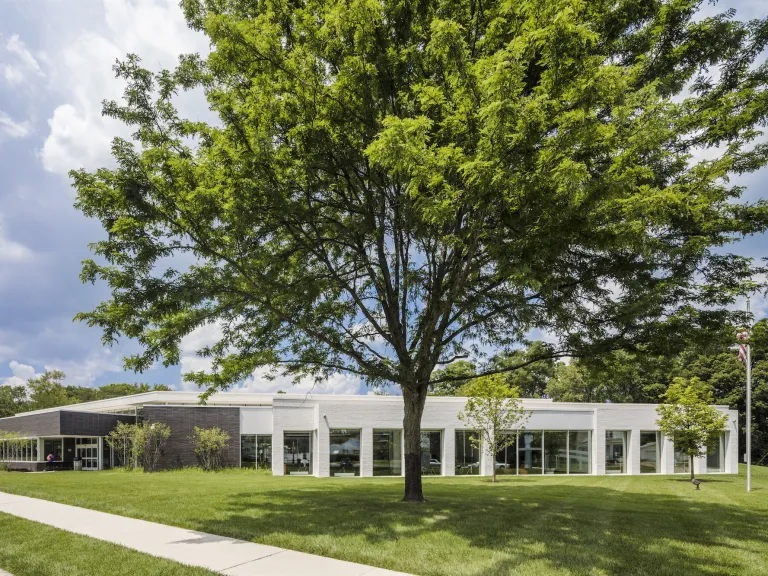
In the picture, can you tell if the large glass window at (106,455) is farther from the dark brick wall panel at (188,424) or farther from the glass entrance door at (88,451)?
the dark brick wall panel at (188,424)

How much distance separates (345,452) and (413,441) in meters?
15.7

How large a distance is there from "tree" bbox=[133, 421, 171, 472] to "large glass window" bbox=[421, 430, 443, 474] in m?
15.1

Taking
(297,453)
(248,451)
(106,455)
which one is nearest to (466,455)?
(297,453)

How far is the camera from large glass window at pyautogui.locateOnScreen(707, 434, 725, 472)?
35.9 m

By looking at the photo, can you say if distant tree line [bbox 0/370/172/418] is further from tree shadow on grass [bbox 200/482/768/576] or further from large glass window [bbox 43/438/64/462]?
tree shadow on grass [bbox 200/482/768/576]

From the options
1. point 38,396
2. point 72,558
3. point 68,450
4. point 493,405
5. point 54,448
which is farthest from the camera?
point 38,396

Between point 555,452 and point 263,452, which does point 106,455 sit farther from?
point 555,452

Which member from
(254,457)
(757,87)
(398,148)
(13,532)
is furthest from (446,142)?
(254,457)

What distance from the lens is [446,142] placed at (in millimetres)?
10406

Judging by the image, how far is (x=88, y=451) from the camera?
38562 millimetres

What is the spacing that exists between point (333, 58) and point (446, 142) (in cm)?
312

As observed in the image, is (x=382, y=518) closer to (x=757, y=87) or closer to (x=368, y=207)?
(x=368, y=207)

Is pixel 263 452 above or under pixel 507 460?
under

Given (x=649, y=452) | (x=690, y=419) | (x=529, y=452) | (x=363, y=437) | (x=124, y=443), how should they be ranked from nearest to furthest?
(x=363, y=437) < (x=690, y=419) < (x=529, y=452) < (x=649, y=452) < (x=124, y=443)
